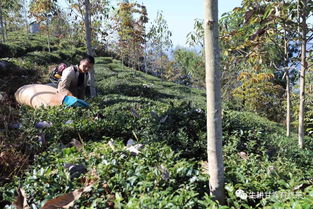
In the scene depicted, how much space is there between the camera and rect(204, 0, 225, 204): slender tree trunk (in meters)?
1.70

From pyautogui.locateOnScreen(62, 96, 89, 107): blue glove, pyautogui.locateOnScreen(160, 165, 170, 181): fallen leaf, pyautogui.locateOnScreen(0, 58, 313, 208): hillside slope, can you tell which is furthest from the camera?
pyautogui.locateOnScreen(62, 96, 89, 107): blue glove

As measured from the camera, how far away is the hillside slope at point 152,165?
187 centimetres

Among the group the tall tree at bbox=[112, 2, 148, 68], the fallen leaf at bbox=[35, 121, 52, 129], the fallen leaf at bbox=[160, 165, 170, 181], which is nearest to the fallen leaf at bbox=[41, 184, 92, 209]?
the fallen leaf at bbox=[160, 165, 170, 181]

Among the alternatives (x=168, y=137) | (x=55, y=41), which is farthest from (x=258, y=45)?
(x=55, y=41)

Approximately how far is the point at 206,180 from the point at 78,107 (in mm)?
2661

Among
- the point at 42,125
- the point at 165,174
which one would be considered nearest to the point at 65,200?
the point at 165,174

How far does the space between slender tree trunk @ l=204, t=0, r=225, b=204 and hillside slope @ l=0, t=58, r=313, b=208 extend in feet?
0.33

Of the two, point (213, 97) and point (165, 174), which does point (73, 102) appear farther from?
point (213, 97)

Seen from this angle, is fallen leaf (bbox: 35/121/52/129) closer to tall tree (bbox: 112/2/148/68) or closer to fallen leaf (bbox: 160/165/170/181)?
fallen leaf (bbox: 160/165/170/181)

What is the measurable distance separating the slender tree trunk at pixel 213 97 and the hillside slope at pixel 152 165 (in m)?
0.10

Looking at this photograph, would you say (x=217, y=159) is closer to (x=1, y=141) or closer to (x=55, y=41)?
(x=1, y=141)

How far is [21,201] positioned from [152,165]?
3.07ft

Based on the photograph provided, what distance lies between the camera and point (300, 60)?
13.8 feet

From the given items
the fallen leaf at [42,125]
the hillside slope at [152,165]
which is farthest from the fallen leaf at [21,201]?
the fallen leaf at [42,125]
